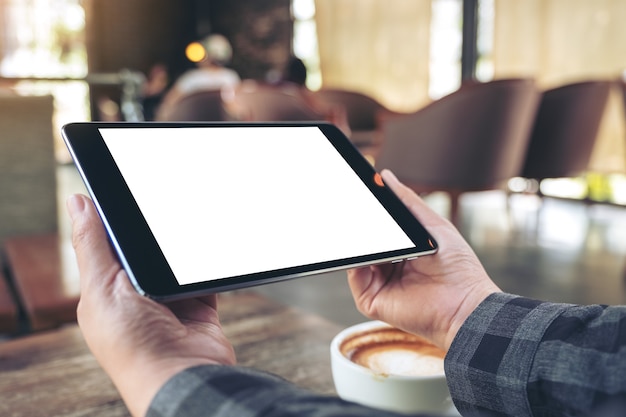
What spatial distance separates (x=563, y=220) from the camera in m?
4.34

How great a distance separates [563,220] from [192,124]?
13.6 feet

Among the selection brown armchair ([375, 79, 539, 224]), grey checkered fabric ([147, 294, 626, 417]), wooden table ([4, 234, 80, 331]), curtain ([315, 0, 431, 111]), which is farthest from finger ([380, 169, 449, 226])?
curtain ([315, 0, 431, 111])

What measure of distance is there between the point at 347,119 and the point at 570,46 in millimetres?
1772

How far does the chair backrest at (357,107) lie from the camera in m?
5.21

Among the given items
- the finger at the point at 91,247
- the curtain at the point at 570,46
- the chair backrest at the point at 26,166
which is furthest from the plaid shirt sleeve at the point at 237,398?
the curtain at the point at 570,46

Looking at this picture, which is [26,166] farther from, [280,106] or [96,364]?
[280,106]

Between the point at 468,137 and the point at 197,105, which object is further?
the point at 197,105

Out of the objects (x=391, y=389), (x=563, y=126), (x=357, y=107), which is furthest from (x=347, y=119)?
(x=391, y=389)

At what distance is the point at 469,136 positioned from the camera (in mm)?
3154

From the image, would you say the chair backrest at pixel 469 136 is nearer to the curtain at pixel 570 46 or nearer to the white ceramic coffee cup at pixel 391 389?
the curtain at pixel 570 46

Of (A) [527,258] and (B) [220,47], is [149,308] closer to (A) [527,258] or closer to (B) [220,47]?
(A) [527,258]

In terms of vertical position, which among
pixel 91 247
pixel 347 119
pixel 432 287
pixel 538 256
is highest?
pixel 91 247

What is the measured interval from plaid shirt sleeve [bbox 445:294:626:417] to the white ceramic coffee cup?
3 cm

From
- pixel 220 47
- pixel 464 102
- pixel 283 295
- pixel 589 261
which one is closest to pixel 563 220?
pixel 589 261
